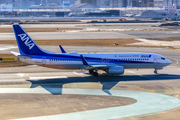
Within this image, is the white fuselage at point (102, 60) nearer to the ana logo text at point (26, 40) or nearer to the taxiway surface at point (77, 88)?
the ana logo text at point (26, 40)

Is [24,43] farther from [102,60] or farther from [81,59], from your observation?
[102,60]

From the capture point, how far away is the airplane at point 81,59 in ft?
145

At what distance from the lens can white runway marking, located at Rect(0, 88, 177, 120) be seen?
28.6 meters

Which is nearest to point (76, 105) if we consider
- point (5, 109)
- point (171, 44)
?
point (5, 109)

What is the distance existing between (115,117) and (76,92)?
10459 mm

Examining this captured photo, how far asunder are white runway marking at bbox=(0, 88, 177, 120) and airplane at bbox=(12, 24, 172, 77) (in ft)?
24.0

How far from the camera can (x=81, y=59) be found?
4662 centimetres

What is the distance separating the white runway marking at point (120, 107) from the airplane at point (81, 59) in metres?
7.30

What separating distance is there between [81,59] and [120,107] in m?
16.8

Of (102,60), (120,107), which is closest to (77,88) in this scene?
(102,60)

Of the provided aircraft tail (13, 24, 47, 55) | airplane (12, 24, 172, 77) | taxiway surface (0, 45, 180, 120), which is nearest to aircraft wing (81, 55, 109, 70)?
airplane (12, 24, 172, 77)

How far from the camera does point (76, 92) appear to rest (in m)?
37.7

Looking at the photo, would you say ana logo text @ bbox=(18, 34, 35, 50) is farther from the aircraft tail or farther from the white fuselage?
the white fuselage

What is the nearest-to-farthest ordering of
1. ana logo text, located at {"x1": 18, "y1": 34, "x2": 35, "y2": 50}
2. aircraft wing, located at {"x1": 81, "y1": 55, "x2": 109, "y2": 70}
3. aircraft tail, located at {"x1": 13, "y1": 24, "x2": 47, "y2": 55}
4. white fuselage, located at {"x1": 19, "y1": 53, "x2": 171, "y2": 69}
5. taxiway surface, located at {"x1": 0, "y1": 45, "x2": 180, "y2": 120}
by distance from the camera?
taxiway surface, located at {"x1": 0, "y1": 45, "x2": 180, "y2": 120} < aircraft wing, located at {"x1": 81, "y1": 55, "x2": 109, "y2": 70} < aircraft tail, located at {"x1": 13, "y1": 24, "x2": 47, "y2": 55} < ana logo text, located at {"x1": 18, "y1": 34, "x2": 35, "y2": 50} < white fuselage, located at {"x1": 19, "y1": 53, "x2": 171, "y2": 69}
